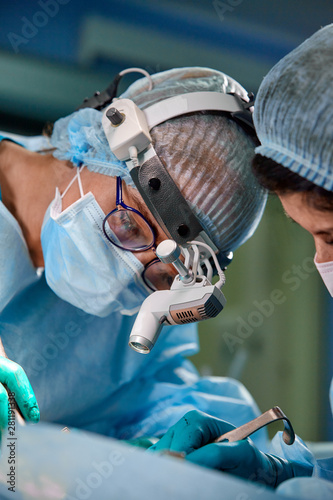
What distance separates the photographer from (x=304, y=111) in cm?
87

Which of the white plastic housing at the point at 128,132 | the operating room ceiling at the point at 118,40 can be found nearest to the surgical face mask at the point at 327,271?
A: the white plastic housing at the point at 128,132

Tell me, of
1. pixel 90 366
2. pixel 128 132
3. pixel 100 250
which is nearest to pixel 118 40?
pixel 128 132

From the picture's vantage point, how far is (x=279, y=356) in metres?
3.05

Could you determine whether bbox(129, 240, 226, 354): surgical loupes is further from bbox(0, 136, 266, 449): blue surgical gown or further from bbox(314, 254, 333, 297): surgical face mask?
bbox(0, 136, 266, 449): blue surgical gown

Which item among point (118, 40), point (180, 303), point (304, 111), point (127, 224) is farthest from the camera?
point (118, 40)

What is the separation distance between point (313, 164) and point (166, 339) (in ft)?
3.38

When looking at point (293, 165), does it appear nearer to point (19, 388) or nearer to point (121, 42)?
point (19, 388)

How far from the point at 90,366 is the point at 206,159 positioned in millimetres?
789

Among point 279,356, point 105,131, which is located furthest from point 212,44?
point 279,356

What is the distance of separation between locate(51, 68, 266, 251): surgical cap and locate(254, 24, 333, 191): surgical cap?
25cm

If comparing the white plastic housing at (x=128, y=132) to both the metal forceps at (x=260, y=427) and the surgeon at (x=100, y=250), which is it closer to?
the surgeon at (x=100, y=250)

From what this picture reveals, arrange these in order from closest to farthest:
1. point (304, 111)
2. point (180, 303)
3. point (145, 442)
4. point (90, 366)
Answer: point (304, 111) < point (180, 303) < point (145, 442) < point (90, 366)

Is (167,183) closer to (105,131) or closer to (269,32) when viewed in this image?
(105,131)

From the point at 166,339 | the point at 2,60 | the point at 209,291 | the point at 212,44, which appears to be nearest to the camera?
the point at 209,291
